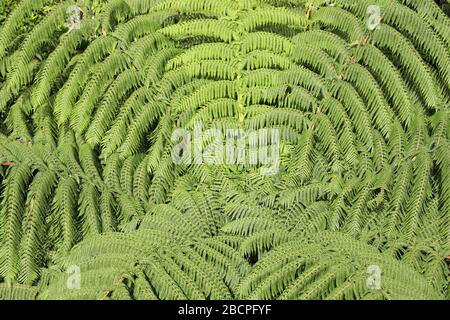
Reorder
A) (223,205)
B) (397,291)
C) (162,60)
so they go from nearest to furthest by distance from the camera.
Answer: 1. (397,291)
2. (223,205)
3. (162,60)

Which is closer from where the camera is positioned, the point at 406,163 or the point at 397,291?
the point at 397,291

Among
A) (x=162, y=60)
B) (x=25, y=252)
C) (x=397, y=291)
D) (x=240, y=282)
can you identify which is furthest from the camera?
(x=162, y=60)

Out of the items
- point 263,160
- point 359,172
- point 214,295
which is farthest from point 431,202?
point 214,295

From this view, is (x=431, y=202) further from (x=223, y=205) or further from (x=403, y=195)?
(x=223, y=205)

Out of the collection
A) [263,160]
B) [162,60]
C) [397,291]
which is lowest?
[397,291]

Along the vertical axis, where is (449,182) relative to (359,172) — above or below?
below

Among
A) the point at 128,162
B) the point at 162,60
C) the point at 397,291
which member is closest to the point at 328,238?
the point at 397,291

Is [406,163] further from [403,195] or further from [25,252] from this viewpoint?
[25,252]
